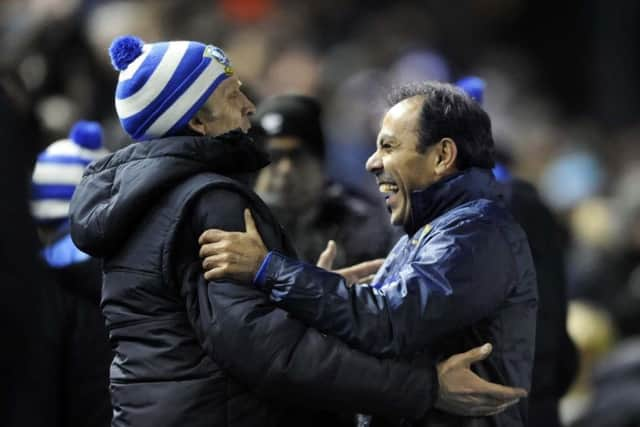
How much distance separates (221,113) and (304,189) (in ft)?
6.98

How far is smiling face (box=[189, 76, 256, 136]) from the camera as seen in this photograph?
4527mm

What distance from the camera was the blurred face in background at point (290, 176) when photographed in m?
6.61

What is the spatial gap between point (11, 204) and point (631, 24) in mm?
13959

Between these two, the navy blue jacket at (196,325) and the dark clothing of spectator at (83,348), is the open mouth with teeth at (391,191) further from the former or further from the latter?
the dark clothing of spectator at (83,348)

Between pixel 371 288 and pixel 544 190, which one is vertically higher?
pixel 371 288

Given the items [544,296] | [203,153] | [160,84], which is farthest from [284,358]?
[544,296]

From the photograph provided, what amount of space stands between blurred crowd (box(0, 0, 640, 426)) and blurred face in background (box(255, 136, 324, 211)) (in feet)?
0.51

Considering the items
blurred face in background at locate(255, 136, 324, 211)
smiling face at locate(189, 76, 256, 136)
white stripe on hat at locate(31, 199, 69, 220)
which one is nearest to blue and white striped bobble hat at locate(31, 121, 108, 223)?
white stripe on hat at locate(31, 199, 69, 220)

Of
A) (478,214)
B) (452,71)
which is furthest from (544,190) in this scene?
(478,214)

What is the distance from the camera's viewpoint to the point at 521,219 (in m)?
5.69

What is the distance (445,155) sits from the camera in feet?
14.8

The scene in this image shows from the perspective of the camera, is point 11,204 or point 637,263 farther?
point 637,263

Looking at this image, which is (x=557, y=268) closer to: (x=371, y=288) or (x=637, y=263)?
(x=371, y=288)

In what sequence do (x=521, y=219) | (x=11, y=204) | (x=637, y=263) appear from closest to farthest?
(x=11, y=204) → (x=521, y=219) → (x=637, y=263)
